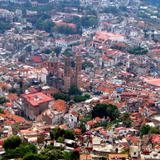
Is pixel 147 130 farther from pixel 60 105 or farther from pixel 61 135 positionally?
pixel 60 105

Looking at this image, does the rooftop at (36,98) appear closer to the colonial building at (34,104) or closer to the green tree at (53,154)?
the colonial building at (34,104)

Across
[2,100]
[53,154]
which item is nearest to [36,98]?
[2,100]

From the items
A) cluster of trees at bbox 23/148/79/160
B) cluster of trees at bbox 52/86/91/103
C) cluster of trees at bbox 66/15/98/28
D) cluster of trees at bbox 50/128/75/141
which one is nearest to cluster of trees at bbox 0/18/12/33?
cluster of trees at bbox 66/15/98/28

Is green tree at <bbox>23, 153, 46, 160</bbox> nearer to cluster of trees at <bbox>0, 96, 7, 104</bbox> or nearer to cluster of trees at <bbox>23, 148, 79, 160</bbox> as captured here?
cluster of trees at <bbox>23, 148, 79, 160</bbox>

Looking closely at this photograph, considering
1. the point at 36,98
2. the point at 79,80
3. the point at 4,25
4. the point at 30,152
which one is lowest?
the point at 4,25

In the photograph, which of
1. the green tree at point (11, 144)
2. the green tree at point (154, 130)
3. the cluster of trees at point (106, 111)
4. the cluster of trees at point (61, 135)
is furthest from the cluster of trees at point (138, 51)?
the green tree at point (11, 144)

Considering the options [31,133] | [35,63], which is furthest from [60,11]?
[31,133]
